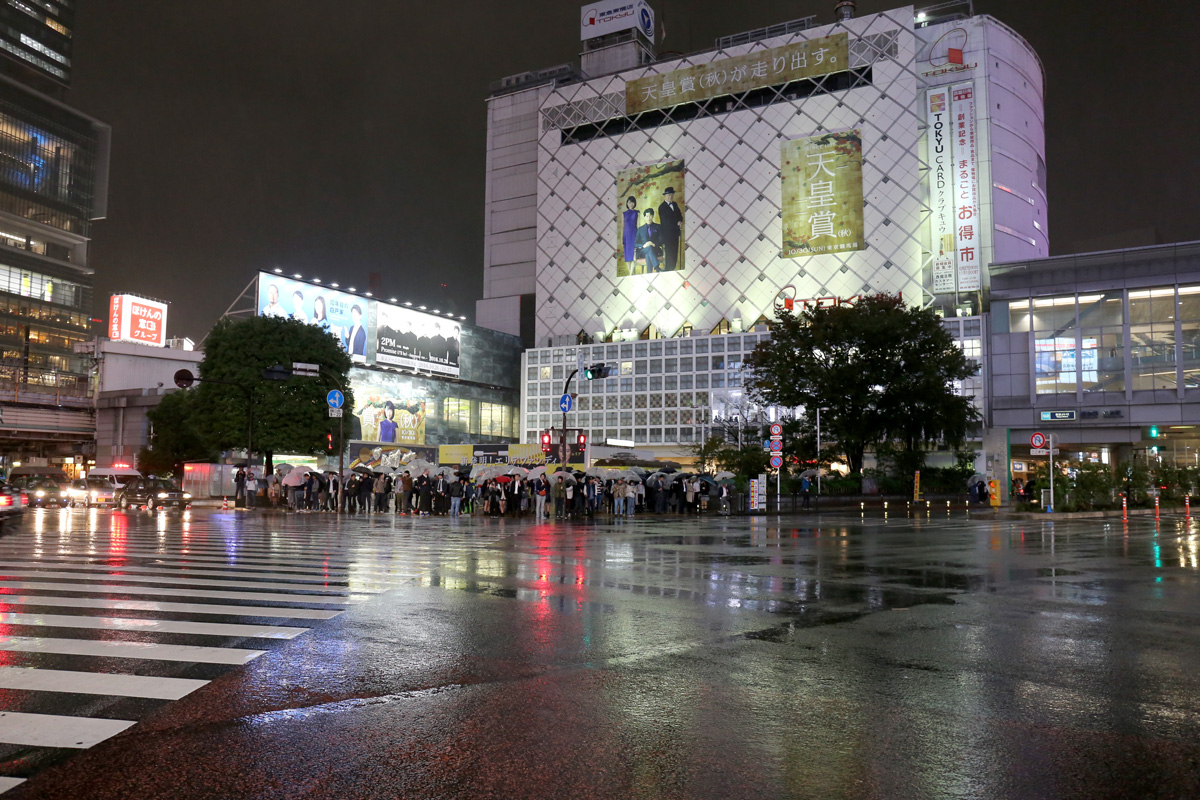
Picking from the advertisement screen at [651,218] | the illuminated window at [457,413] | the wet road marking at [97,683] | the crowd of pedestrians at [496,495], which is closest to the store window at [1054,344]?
the crowd of pedestrians at [496,495]

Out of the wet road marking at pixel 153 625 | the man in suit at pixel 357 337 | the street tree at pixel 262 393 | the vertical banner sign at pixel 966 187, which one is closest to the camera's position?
the wet road marking at pixel 153 625

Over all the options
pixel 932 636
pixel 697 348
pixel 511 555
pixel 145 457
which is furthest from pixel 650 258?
pixel 932 636

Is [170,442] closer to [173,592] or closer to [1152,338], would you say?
[173,592]

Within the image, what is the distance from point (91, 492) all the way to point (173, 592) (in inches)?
1514

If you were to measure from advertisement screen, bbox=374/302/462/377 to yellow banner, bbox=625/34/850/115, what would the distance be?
107 feet

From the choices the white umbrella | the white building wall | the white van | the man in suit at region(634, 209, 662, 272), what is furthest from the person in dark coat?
the white umbrella

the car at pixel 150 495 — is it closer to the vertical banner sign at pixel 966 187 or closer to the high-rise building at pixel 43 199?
the vertical banner sign at pixel 966 187

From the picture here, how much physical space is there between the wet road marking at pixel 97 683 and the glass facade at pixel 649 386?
73831mm

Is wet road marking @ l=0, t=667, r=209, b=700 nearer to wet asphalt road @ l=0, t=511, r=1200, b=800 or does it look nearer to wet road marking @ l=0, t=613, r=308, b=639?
wet asphalt road @ l=0, t=511, r=1200, b=800

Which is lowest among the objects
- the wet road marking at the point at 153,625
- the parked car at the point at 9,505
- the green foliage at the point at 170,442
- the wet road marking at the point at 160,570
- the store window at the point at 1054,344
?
the wet road marking at the point at 160,570

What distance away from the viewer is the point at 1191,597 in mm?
10242

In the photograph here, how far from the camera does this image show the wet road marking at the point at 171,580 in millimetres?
10828

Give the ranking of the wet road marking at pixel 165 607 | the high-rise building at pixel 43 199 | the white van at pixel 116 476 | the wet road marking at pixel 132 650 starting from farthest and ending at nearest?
the high-rise building at pixel 43 199, the white van at pixel 116 476, the wet road marking at pixel 165 607, the wet road marking at pixel 132 650

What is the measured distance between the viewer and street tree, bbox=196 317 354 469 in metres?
47.8
